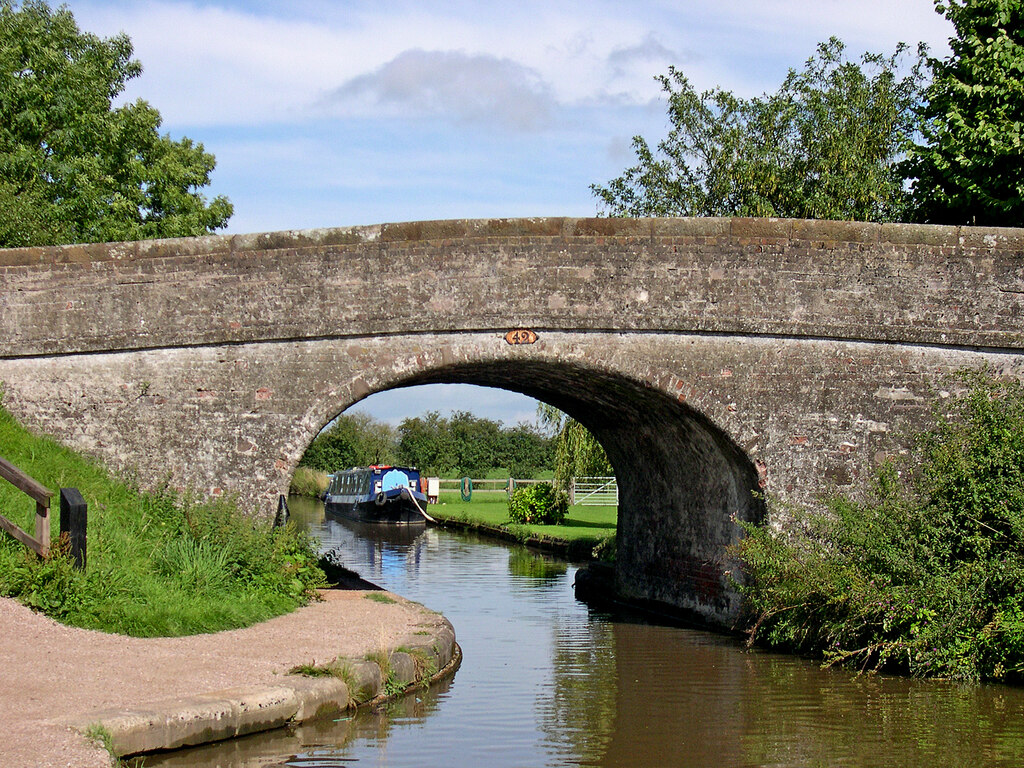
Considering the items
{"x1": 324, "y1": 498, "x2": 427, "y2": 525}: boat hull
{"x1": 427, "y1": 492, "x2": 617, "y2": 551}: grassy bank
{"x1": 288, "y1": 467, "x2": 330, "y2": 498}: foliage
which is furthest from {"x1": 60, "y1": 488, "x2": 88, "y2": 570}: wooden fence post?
{"x1": 288, "y1": 467, "x2": 330, "y2": 498}: foliage

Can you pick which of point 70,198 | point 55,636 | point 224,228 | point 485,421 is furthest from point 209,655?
point 485,421

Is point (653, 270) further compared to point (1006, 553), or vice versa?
point (653, 270)

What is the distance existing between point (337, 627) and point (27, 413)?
13.7 feet

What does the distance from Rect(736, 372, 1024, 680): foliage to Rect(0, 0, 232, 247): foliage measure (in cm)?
1412

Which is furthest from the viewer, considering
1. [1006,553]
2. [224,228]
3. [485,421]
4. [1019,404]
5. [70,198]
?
[485,421]

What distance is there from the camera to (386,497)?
32344 mm

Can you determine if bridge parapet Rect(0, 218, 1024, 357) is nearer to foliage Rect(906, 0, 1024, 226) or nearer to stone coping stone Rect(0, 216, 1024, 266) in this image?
stone coping stone Rect(0, 216, 1024, 266)

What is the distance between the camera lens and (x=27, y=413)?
35.6ft

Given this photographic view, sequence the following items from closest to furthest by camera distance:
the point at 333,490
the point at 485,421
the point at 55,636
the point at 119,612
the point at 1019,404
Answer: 1. the point at 55,636
2. the point at 119,612
3. the point at 1019,404
4. the point at 333,490
5. the point at 485,421

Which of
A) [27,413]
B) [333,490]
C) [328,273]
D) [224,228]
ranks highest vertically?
[224,228]

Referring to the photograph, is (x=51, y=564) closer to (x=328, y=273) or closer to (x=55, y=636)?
(x=55, y=636)

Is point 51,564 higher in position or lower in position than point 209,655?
higher

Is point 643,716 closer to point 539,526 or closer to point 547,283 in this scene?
point 547,283

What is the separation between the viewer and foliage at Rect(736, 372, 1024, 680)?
8.80 m
